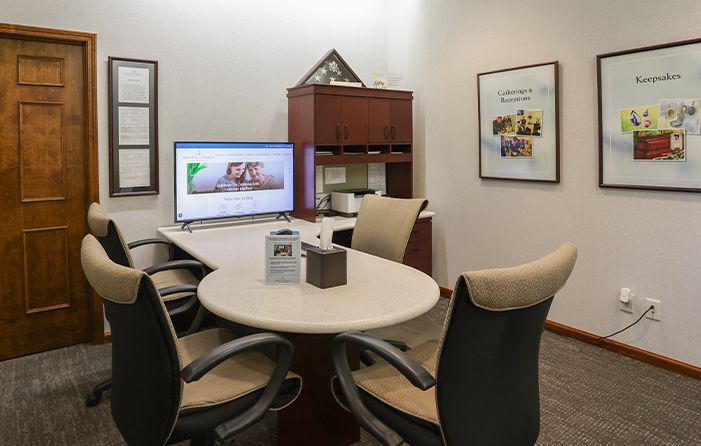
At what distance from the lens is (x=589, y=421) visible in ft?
7.88

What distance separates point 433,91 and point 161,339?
3426mm

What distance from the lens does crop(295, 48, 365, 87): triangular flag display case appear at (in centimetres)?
395

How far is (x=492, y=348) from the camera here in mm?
1323

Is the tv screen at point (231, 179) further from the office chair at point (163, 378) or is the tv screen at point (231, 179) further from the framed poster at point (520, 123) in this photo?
the office chair at point (163, 378)

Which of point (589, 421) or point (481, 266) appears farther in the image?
point (481, 266)

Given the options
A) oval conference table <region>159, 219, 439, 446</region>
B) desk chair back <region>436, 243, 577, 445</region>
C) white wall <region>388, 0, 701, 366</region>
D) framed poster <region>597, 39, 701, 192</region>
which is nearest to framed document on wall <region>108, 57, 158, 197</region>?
oval conference table <region>159, 219, 439, 446</region>

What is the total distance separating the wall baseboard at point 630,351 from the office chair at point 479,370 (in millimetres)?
1843

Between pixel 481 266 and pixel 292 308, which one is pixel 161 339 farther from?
pixel 481 266

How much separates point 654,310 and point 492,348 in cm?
216

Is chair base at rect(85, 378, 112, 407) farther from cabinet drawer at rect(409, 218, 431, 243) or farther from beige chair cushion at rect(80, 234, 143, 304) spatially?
cabinet drawer at rect(409, 218, 431, 243)

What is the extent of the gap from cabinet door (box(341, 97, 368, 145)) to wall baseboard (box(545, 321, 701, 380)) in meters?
1.91

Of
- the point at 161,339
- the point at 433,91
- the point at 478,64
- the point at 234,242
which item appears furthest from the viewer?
the point at 433,91

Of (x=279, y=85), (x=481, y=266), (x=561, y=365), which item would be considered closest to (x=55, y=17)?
(x=279, y=85)

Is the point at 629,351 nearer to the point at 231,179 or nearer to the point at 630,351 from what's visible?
the point at 630,351
